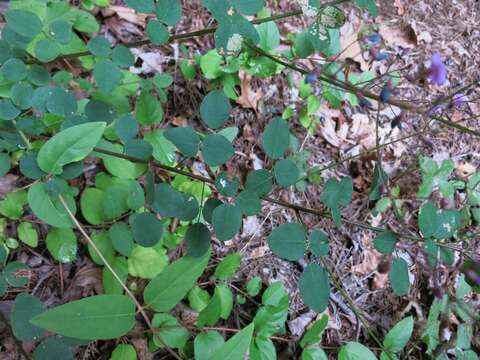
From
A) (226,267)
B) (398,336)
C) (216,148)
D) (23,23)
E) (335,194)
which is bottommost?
(398,336)

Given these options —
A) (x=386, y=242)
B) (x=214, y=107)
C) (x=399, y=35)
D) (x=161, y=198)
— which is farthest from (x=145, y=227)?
(x=399, y=35)

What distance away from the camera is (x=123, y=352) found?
1.21 m

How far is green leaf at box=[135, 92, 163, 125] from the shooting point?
1.38m

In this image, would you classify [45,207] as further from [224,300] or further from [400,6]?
[400,6]

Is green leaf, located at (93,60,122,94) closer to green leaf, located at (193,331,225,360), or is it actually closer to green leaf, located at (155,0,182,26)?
green leaf, located at (155,0,182,26)

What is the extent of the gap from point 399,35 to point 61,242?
2.16 m

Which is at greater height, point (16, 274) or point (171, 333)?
point (16, 274)

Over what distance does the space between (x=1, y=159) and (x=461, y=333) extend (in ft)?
5.32

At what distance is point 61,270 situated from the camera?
1.36 m

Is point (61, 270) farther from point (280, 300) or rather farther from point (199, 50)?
point (199, 50)

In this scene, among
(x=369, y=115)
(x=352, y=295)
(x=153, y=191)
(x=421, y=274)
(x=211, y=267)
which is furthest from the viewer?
(x=369, y=115)

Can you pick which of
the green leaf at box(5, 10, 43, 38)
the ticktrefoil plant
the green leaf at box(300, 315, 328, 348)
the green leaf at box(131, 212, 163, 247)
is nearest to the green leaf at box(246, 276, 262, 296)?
the ticktrefoil plant

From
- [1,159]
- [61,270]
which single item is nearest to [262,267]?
[61,270]

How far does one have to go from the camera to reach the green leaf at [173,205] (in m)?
0.99
